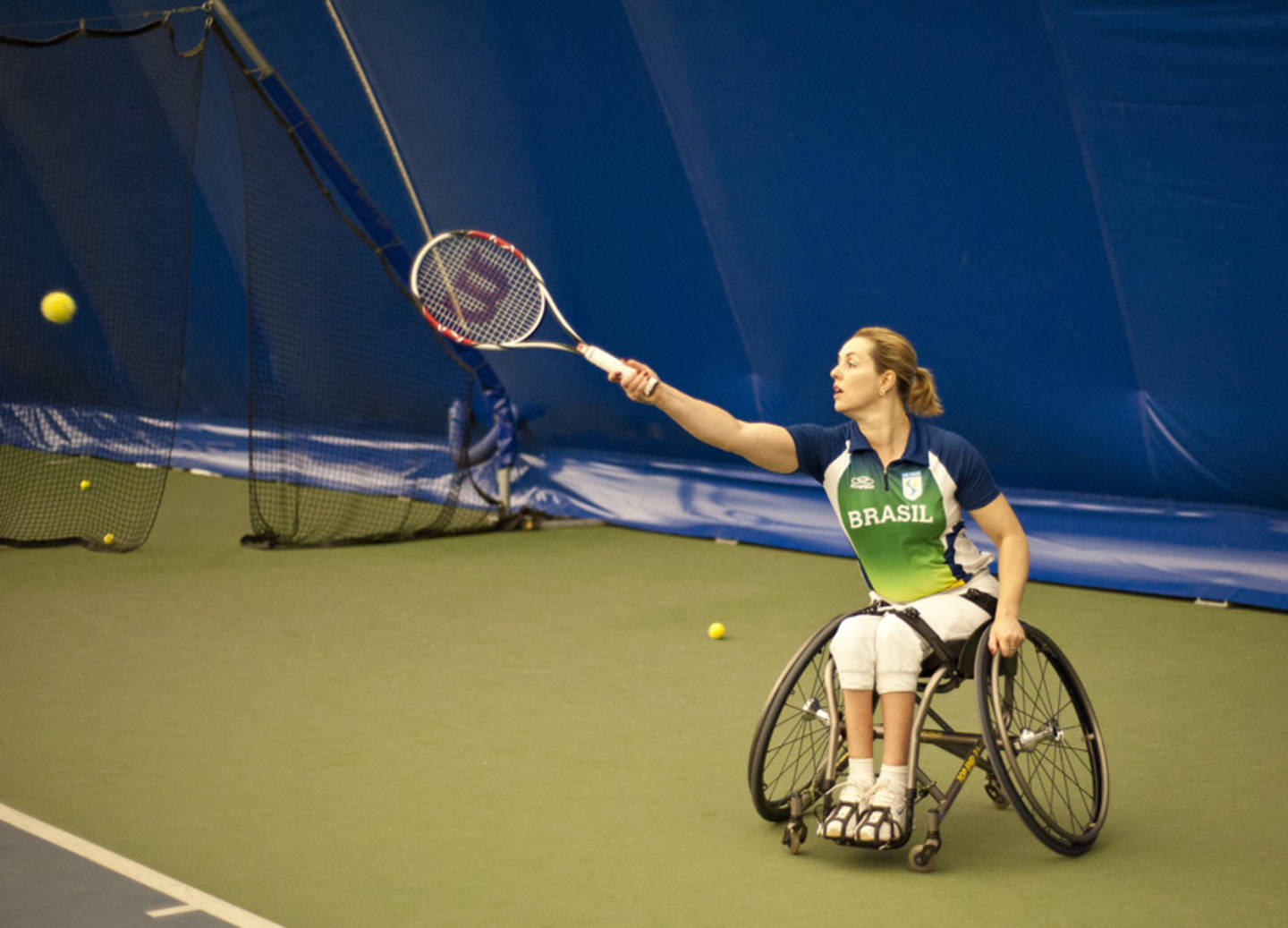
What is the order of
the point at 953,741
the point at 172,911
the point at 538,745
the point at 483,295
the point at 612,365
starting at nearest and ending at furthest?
the point at 172,911
the point at 612,365
the point at 953,741
the point at 538,745
the point at 483,295

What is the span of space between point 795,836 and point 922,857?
29 cm

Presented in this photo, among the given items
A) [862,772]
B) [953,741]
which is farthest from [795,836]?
[953,741]

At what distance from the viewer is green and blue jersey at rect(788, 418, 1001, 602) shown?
3457mm

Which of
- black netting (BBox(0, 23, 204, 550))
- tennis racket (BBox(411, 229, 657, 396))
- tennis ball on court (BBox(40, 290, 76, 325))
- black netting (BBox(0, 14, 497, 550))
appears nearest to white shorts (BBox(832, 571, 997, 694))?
tennis racket (BBox(411, 229, 657, 396))

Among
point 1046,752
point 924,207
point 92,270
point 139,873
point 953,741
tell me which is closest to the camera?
point 139,873

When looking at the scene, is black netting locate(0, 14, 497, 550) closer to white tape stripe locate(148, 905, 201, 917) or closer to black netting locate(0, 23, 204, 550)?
black netting locate(0, 23, 204, 550)

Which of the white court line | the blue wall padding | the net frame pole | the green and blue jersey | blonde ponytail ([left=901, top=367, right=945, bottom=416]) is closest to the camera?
the white court line

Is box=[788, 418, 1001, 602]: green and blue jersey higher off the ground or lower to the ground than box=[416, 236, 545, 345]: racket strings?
lower

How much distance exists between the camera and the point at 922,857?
3.31 metres

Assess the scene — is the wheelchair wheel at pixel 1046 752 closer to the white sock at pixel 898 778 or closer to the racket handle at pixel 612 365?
the white sock at pixel 898 778

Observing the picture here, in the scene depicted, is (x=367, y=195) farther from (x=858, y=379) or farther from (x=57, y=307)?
(x=858, y=379)

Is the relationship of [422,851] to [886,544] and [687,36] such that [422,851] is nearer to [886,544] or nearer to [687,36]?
[886,544]

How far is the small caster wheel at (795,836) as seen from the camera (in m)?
3.42

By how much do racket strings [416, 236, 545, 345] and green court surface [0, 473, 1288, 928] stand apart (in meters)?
1.19
